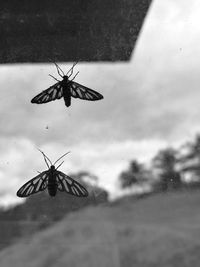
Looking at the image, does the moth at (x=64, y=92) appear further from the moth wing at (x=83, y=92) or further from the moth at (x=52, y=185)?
the moth at (x=52, y=185)

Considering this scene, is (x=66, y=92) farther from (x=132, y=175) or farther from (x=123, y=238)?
(x=123, y=238)

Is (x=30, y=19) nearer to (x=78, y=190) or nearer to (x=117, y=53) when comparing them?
(x=117, y=53)

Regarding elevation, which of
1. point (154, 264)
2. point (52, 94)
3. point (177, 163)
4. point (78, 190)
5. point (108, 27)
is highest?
point (108, 27)

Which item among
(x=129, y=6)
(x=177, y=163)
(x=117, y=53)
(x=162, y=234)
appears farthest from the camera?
(x=162, y=234)

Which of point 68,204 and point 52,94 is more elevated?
point 52,94

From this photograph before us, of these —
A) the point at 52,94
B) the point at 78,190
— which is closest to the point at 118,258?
the point at 78,190

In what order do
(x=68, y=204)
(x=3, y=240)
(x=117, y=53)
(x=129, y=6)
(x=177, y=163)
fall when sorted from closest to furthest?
(x=129, y=6), (x=117, y=53), (x=68, y=204), (x=177, y=163), (x=3, y=240)
